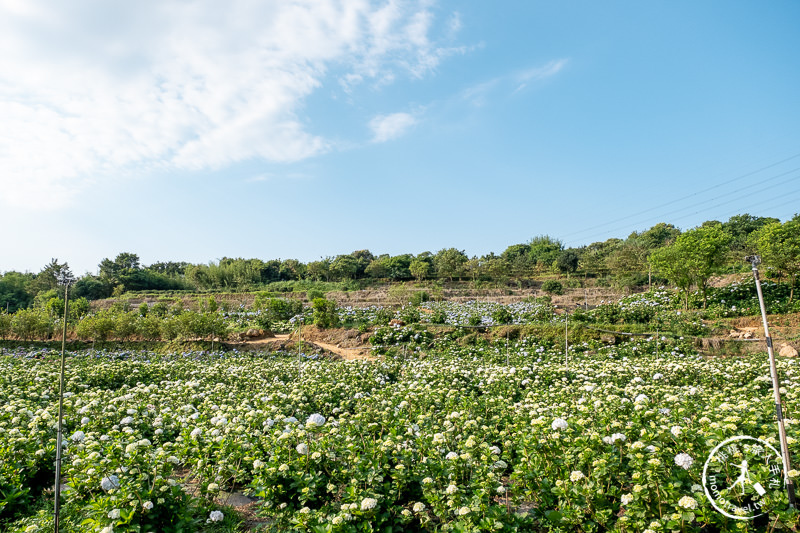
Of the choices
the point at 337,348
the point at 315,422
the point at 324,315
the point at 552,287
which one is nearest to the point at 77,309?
the point at 324,315

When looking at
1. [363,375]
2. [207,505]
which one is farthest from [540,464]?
[363,375]

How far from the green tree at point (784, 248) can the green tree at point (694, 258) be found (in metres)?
1.61

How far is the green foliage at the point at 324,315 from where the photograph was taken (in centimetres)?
1862

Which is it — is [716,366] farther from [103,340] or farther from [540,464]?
[103,340]

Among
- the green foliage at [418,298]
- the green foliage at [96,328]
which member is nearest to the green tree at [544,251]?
the green foliage at [418,298]

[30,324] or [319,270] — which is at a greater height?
[319,270]

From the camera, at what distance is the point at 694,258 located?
703 inches

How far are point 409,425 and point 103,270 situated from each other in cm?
5255

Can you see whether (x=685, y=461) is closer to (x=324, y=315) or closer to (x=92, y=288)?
(x=324, y=315)

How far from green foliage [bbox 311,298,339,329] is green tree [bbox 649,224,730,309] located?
617 inches

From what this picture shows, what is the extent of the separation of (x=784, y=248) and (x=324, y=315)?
19996mm

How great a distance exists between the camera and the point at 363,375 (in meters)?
8.99

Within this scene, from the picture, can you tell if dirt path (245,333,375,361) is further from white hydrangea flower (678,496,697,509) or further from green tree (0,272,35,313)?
green tree (0,272,35,313)

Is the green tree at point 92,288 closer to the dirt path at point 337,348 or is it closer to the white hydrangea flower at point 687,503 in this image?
the dirt path at point 337,348
